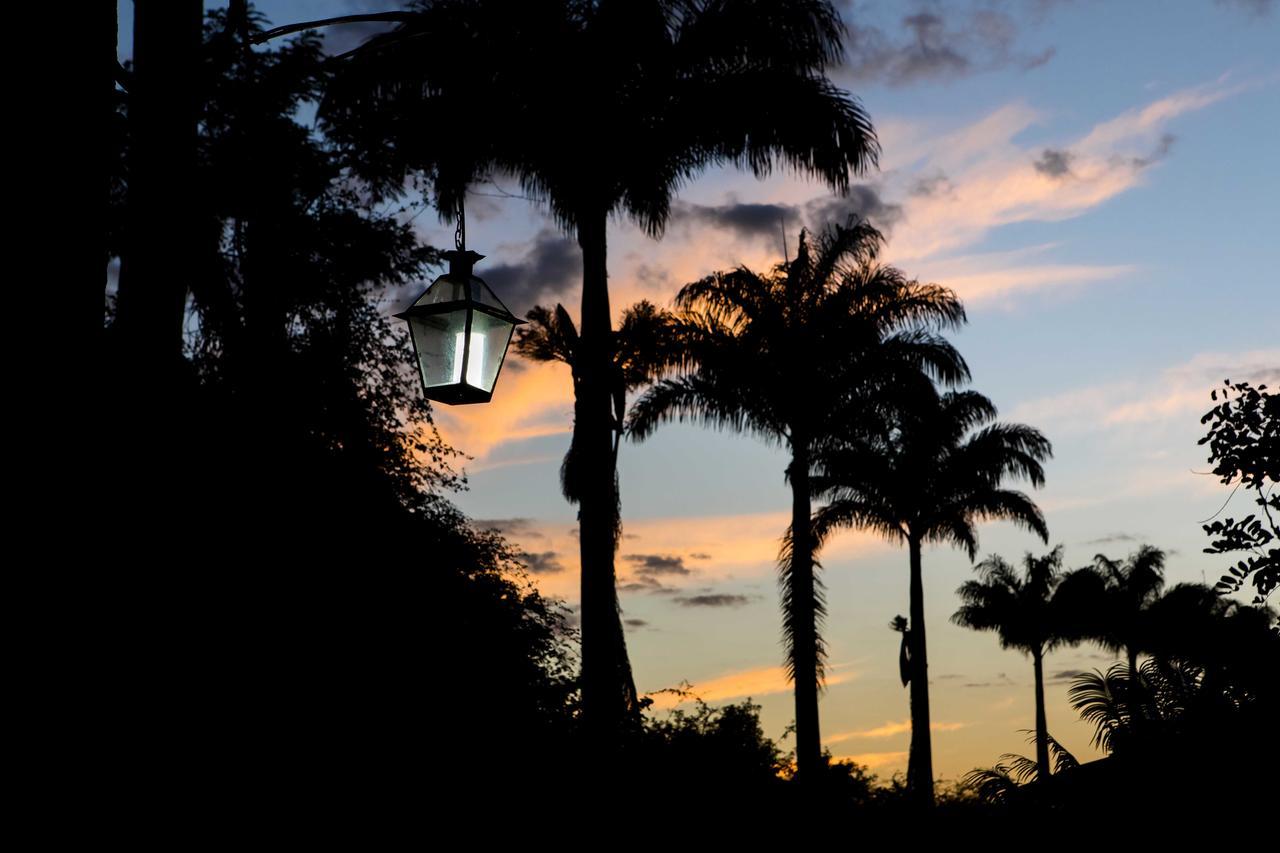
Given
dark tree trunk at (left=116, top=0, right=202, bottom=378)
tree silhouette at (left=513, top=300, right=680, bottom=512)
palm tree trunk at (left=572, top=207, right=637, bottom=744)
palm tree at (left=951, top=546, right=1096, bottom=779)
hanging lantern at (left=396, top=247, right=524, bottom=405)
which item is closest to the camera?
dark tree trunk at (left=116, top=0, right=202, bottom=378)

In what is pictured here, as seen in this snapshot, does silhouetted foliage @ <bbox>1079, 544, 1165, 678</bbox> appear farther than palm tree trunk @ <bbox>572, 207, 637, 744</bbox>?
Yes

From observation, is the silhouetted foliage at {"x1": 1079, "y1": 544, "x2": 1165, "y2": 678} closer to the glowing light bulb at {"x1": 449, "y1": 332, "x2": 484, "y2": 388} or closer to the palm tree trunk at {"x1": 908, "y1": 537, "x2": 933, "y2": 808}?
the palm tree trunk at {"x1": 908, "y1": 537, "x2": 933, "y2": 808}

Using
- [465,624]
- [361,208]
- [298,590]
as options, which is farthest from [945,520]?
[298,590]

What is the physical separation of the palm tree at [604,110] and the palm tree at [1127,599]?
159 feet

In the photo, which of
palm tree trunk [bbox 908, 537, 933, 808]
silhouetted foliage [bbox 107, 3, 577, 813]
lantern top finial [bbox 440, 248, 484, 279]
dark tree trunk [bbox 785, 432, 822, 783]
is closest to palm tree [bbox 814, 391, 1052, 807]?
palm tree trunk [bbox 908, 537, 933, 808]

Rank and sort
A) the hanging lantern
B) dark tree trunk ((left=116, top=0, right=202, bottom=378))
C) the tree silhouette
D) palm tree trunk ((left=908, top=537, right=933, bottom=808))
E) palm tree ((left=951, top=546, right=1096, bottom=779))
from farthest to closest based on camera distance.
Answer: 1. palm tree ((left=951, top=546, right=1096, bottom=779))
2. palm tree trunk ((left=908, top=537, right=933, bottom=808))
3. the tree silhouette
4. the hanging lantern
5. dark tree trunk ((left=116, top=0, right=202, bottom=378))

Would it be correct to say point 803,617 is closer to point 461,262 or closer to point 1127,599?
point 461,262

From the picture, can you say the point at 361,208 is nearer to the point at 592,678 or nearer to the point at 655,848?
the point at 592,678

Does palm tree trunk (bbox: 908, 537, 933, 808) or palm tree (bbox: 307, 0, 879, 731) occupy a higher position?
palm tree (bbox: 307, 0, 879, 731)

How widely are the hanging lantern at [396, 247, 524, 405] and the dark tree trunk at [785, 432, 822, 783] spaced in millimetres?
20775

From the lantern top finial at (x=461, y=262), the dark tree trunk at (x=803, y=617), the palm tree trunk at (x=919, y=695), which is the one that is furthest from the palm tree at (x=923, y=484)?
the lantern top finial at (x=461, y=262)

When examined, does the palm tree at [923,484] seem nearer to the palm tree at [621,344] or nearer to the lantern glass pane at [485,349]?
the palm tree at [621,344]

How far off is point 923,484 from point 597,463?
22.1 m

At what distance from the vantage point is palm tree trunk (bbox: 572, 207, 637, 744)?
56.0 feet
